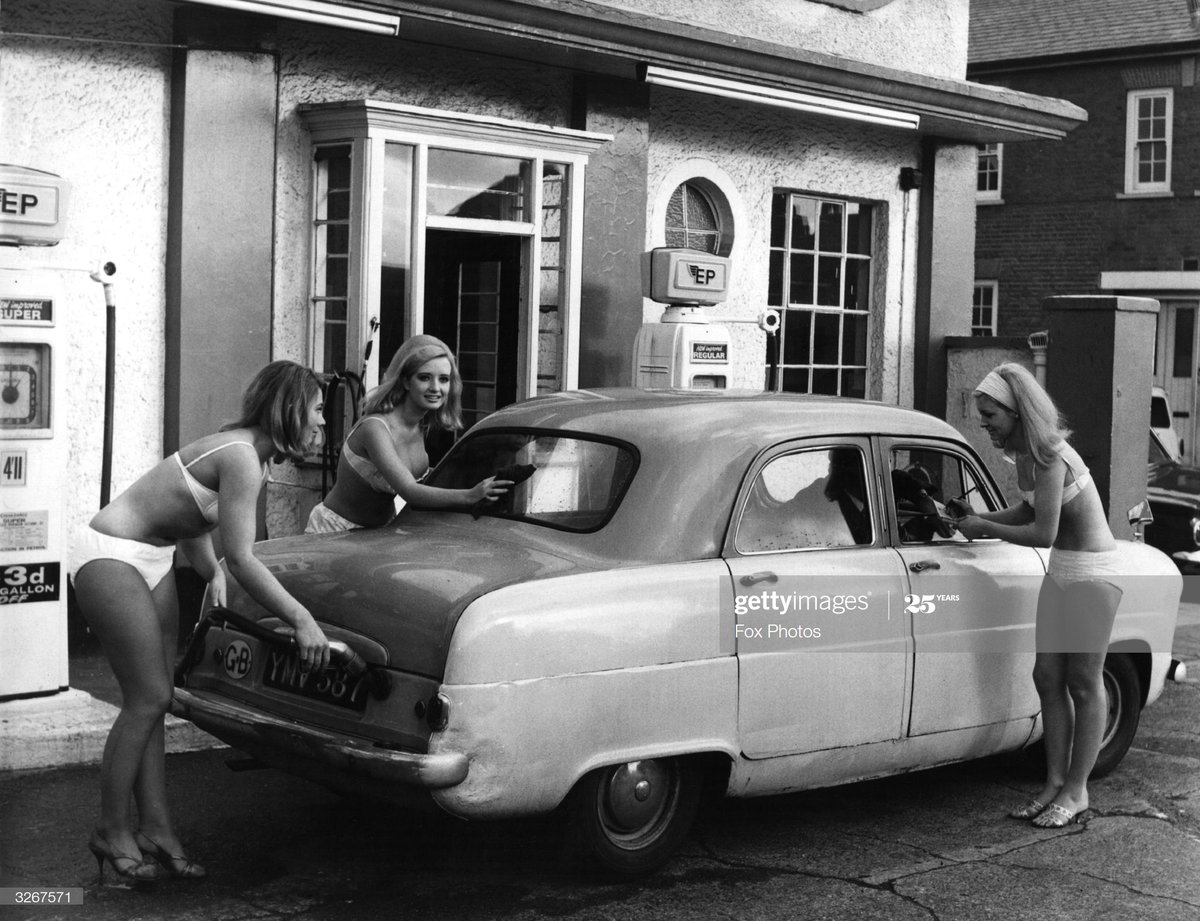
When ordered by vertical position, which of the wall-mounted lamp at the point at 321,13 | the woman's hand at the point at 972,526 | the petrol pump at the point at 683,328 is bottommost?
the woman's hand at the point at 972,526

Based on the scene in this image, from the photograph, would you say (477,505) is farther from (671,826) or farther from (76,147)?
(76,147)

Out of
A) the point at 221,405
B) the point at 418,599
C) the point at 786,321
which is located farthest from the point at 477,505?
the point at 786,321

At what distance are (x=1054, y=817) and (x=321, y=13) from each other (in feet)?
17.8

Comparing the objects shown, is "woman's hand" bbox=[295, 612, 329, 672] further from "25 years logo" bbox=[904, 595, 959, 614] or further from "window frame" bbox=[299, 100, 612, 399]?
"window frame" bbox=[299, 100, 612, 399]

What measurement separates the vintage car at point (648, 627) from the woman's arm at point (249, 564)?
0.32 ft

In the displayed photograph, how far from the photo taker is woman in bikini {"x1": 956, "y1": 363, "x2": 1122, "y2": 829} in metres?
5.82

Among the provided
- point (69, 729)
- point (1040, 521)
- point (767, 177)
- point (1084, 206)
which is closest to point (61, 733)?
point (69, 729)

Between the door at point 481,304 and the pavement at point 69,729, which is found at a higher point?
the door at point 481,304

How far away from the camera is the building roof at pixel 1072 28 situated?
23875mm

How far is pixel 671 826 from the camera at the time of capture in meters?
5.07

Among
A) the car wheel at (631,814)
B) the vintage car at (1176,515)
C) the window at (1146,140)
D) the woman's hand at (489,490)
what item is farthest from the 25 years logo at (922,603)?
the window at (1146,140)

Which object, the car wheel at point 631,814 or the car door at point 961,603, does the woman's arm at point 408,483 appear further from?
the car door at point 961,603

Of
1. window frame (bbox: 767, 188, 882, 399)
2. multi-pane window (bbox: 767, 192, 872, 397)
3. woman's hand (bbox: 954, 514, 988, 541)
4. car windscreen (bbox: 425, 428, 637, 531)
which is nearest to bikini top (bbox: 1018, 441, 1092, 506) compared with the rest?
woman's hand (bbox: 954, 514, 988, 541)

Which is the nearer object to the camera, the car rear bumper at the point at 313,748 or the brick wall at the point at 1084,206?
the car rear bumper at the point at 313,748
